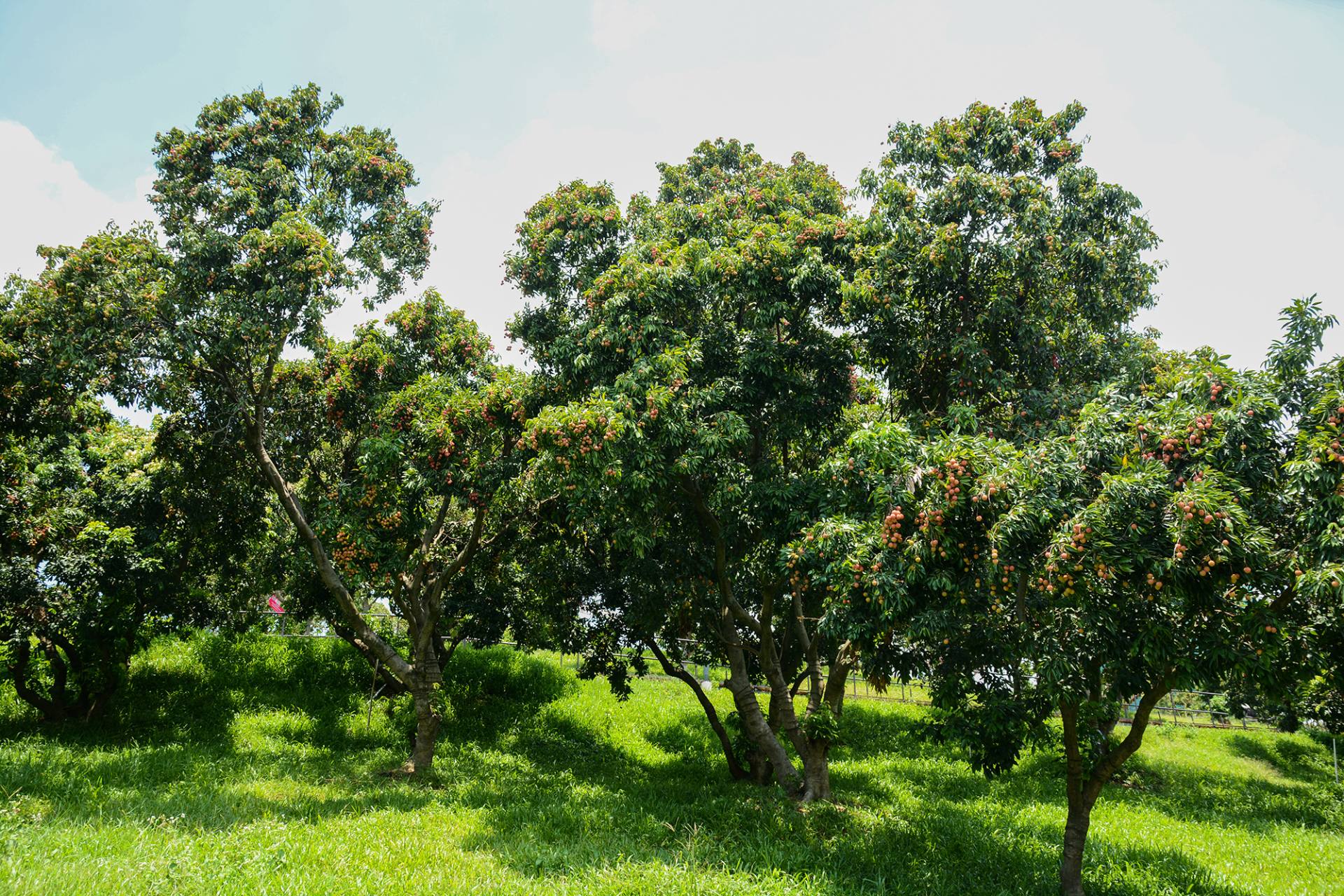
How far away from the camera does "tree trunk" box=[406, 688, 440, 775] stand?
12.5 metres

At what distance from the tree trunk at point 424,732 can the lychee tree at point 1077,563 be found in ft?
24.6

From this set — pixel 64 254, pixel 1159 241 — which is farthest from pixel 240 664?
pixel 1159 241

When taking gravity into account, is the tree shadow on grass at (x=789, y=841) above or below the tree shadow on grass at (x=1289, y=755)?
above

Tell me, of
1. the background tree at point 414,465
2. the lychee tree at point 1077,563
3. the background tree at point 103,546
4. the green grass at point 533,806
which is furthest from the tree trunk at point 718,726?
the background tree at point 103,546

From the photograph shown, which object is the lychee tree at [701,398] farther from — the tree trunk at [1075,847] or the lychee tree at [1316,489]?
the lychee tree at [1316,489]

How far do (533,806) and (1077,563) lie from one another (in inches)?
303

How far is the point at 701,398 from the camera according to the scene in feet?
31.8

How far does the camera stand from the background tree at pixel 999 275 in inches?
387

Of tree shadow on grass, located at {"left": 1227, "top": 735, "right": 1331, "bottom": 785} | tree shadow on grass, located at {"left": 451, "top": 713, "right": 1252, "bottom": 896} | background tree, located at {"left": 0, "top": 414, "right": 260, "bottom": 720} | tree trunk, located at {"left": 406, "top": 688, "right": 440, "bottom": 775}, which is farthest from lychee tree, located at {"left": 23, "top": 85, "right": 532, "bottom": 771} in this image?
tree shadow on grass, located at {"left": 1227, "top": 735, "right": 1331, "bottom": 785}

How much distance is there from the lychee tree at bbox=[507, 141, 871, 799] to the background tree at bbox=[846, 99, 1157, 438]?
2.80ft

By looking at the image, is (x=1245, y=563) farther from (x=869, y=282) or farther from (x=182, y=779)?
(x=182, y=779)

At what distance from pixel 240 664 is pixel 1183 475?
18.9m

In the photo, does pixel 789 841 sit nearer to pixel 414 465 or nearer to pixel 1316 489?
pixel 1316 489

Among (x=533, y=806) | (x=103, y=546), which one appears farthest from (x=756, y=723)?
(x=103, y=546)
